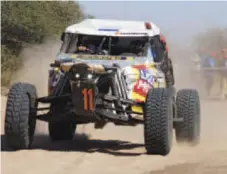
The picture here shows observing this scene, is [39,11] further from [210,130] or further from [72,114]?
[72,114]

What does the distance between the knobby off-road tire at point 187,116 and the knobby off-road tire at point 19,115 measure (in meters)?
2.47

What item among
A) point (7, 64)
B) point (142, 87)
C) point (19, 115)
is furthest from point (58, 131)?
point (7, 64)

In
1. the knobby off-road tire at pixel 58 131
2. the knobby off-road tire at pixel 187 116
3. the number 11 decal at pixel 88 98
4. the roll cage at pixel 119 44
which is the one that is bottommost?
the knobby off-road tire at pixel 58 131

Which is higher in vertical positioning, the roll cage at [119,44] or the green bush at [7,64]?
the roll cage at [119,44]

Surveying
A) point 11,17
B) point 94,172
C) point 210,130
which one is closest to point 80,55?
point 94,172

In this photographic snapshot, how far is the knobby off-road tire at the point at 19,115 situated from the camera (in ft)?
33.7

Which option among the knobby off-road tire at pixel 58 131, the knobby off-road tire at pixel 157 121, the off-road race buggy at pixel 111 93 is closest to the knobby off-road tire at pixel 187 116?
the off-road race buggy at pixel 111 93

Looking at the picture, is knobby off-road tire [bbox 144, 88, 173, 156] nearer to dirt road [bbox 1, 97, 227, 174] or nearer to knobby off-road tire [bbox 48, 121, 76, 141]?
dirt road [bbox 1, 97, 227, 174]

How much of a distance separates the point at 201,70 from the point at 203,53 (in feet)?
7.16

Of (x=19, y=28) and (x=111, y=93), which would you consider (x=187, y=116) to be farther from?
(x=19, y=28)

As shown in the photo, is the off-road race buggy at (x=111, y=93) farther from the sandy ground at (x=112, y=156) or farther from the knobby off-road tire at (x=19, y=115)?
the sandy ground at (x=112, y=156)

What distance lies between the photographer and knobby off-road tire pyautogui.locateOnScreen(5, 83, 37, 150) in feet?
33.7

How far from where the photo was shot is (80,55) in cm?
1128

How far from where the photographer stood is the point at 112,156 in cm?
1028
